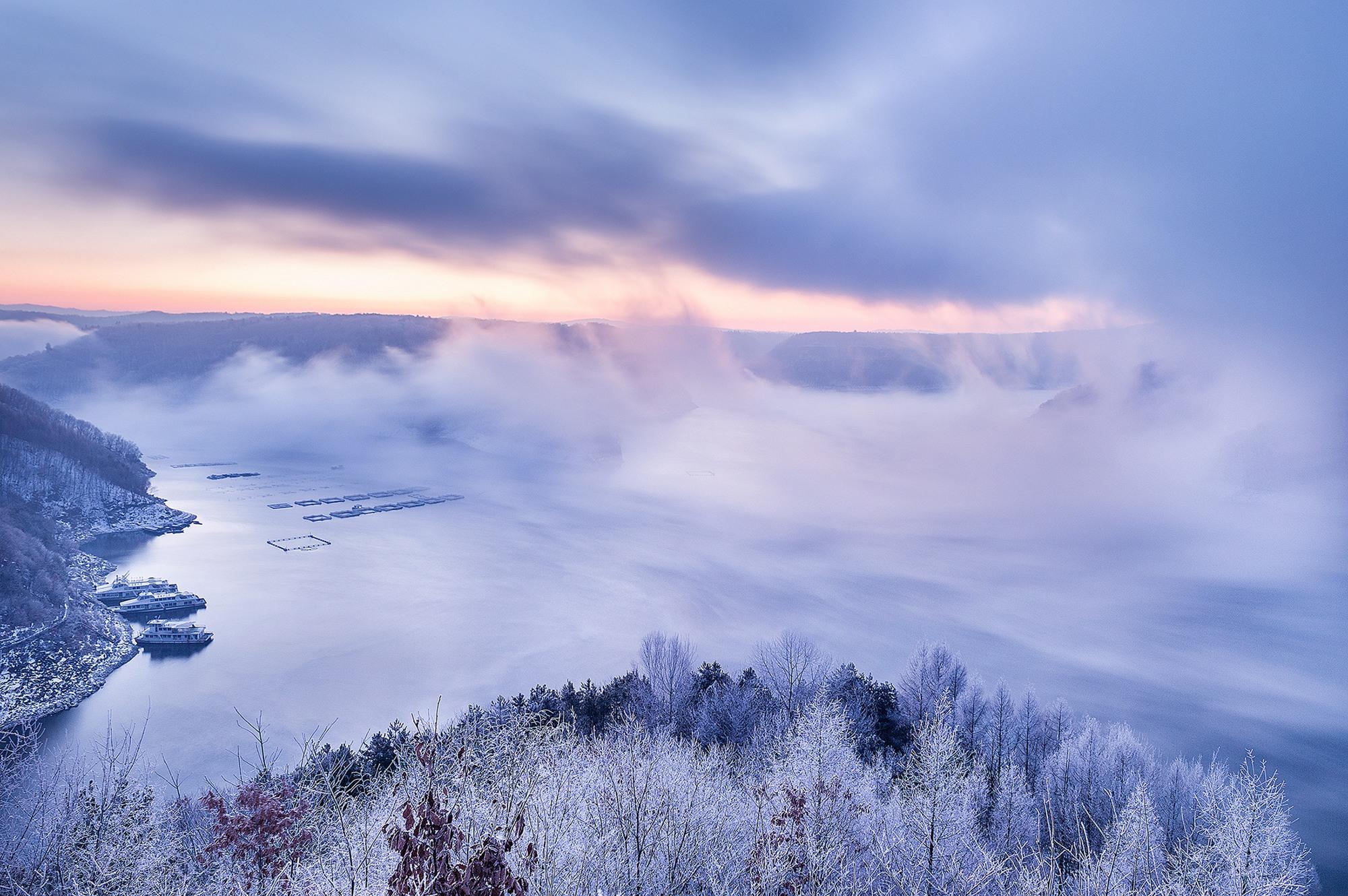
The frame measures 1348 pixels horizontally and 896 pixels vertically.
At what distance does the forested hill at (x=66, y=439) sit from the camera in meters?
30.8

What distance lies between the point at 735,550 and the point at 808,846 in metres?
36.4

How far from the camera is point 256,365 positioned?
81.9m

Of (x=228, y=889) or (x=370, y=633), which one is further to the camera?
(x=370, y=633)

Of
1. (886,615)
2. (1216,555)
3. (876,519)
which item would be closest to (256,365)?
(876,519)

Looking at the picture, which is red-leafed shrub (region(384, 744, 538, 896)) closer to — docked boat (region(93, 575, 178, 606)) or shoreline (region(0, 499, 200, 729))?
shoreline (region(0, 499, 200, 729))

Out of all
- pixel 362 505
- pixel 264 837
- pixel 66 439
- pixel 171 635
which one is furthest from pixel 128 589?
pixel 264 837

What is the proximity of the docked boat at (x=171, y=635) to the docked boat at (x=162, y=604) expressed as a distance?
1.33m

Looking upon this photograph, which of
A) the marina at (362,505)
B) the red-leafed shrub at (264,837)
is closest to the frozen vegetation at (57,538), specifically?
the marina at (362,505)

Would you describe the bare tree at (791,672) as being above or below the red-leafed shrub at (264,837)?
below

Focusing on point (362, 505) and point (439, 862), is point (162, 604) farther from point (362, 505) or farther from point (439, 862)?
point (439, 862)

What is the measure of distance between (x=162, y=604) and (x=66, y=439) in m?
15.0

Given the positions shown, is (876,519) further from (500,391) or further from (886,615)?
(500,391)

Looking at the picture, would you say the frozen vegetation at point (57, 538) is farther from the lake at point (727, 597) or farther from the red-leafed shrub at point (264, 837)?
the red-leafed shrub at point (264, 837)

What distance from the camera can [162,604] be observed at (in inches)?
985
